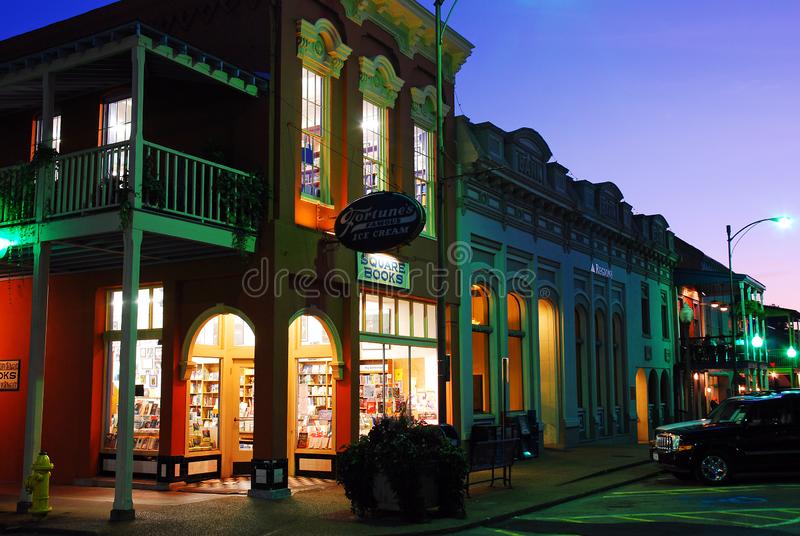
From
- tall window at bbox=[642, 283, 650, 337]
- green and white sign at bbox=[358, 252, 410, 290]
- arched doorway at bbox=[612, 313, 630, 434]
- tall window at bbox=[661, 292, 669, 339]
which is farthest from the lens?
tall window at bbox=[661, 292, 669, 339]

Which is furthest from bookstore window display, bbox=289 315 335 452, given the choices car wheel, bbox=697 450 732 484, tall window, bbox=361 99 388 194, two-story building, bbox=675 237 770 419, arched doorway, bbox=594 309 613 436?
two-story building, bbox=675 237 770 419

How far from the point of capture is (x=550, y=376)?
2573 cm

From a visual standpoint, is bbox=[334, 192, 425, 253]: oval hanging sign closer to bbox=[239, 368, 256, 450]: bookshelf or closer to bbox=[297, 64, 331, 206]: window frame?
bbox=[297, 64, 331, 206]: window frame

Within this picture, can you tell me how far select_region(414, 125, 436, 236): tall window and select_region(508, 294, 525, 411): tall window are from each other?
5.24 m

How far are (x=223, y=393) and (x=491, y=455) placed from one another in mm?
5637

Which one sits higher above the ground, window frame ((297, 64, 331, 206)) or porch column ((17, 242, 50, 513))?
window frame ((297, 64, 331, 206))

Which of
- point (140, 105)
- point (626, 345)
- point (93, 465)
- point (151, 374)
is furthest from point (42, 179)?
point (626, 345)

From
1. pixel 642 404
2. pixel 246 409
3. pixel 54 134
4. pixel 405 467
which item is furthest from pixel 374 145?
pixel 642 404

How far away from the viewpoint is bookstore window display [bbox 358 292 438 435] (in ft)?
58.2

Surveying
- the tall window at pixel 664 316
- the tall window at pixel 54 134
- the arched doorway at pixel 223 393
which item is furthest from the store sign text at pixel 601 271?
the tall window at pixel 54 134

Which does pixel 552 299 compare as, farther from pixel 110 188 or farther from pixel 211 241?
pixel 110 188

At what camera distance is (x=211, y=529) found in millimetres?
11305

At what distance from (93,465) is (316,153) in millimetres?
7609

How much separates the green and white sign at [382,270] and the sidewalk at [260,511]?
14.2ft
